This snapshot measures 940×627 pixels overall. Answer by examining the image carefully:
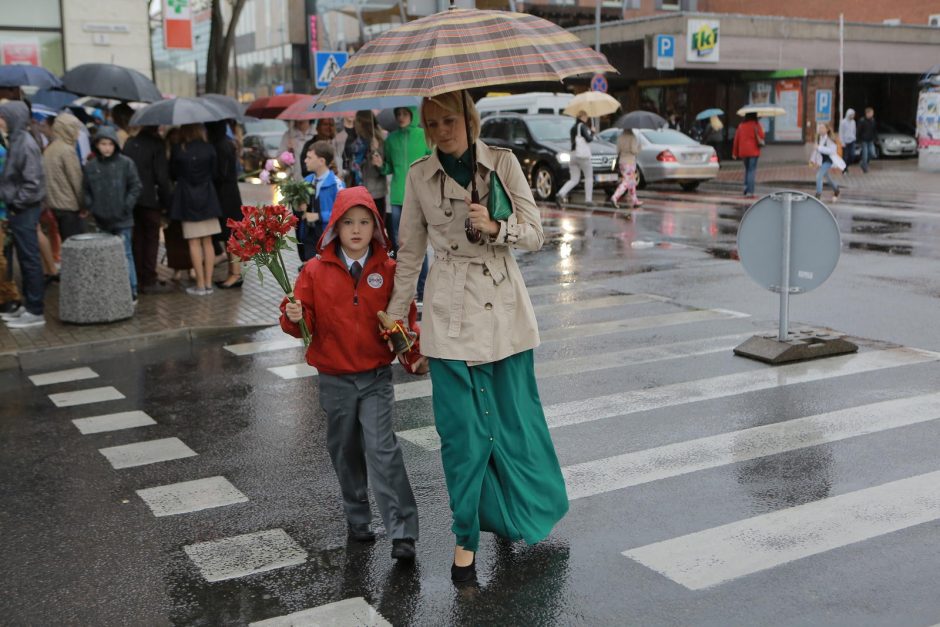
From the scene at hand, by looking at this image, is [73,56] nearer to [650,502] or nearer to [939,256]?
[939,256]

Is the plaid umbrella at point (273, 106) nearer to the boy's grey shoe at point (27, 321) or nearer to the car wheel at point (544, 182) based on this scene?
the car wheel at point (544, 182)

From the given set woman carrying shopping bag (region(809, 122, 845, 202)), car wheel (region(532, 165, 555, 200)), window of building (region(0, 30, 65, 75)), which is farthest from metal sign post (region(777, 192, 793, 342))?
window of building (region(0, 30, 65, 75))

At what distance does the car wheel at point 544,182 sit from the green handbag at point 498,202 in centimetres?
1841

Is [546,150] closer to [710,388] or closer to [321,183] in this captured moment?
[321,183]

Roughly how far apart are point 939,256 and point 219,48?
1758 centimetres

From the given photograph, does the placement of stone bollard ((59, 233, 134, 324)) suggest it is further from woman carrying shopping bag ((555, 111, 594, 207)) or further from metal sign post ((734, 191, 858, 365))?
woman carrying shopping bag ((555, 111, 594, 207))

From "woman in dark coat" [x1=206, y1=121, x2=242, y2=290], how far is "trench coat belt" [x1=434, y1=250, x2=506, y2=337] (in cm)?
775

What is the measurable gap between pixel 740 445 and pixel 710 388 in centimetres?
133

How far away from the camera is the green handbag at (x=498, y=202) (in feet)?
13.9

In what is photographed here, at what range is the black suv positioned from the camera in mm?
22483

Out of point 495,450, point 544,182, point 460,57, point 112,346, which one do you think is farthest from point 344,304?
point 544,182

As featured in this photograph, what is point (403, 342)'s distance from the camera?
446 centimetres

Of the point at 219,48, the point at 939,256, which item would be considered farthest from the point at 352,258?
the point at 219,48

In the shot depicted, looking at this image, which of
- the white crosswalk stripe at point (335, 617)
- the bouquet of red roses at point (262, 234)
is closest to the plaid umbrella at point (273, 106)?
the bouquet of red roses at point (262, 234)
